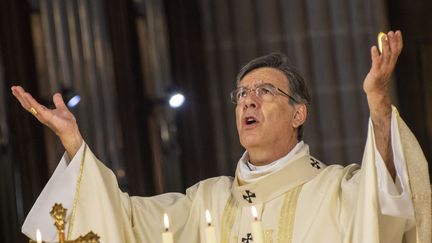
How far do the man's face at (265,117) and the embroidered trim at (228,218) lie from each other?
237mm

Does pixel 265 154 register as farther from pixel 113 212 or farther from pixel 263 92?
pixel 113 212

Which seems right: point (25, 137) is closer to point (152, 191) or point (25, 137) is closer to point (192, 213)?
point (152, 191)

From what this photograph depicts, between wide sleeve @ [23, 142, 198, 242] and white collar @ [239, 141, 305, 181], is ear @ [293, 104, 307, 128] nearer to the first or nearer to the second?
white collar @ [239, 141, 305, 181]

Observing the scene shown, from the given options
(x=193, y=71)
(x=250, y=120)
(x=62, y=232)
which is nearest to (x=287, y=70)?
(x=250, y=120)

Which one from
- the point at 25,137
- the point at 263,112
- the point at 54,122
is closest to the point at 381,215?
the point at 263,112

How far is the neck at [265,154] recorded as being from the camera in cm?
533

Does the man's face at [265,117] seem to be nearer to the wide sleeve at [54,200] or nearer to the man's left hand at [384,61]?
the wide sleeve at [54,200]

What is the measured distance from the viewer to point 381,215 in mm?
4809

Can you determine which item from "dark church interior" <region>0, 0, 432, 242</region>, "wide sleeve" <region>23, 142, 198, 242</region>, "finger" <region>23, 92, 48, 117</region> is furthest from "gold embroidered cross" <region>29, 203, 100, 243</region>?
"dark church interior" <region>0, 0, 432, 242</region>

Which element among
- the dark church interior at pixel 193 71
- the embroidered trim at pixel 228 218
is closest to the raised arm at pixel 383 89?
the embroidered trim at pixel 228 218

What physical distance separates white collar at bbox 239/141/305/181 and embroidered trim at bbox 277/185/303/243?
11cm

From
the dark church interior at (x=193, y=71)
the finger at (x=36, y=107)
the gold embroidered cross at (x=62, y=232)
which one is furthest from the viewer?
the dark church interior at (x=193, y=71)

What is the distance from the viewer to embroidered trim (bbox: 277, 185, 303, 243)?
520 centimetres

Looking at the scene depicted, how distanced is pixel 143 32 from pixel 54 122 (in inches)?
159
